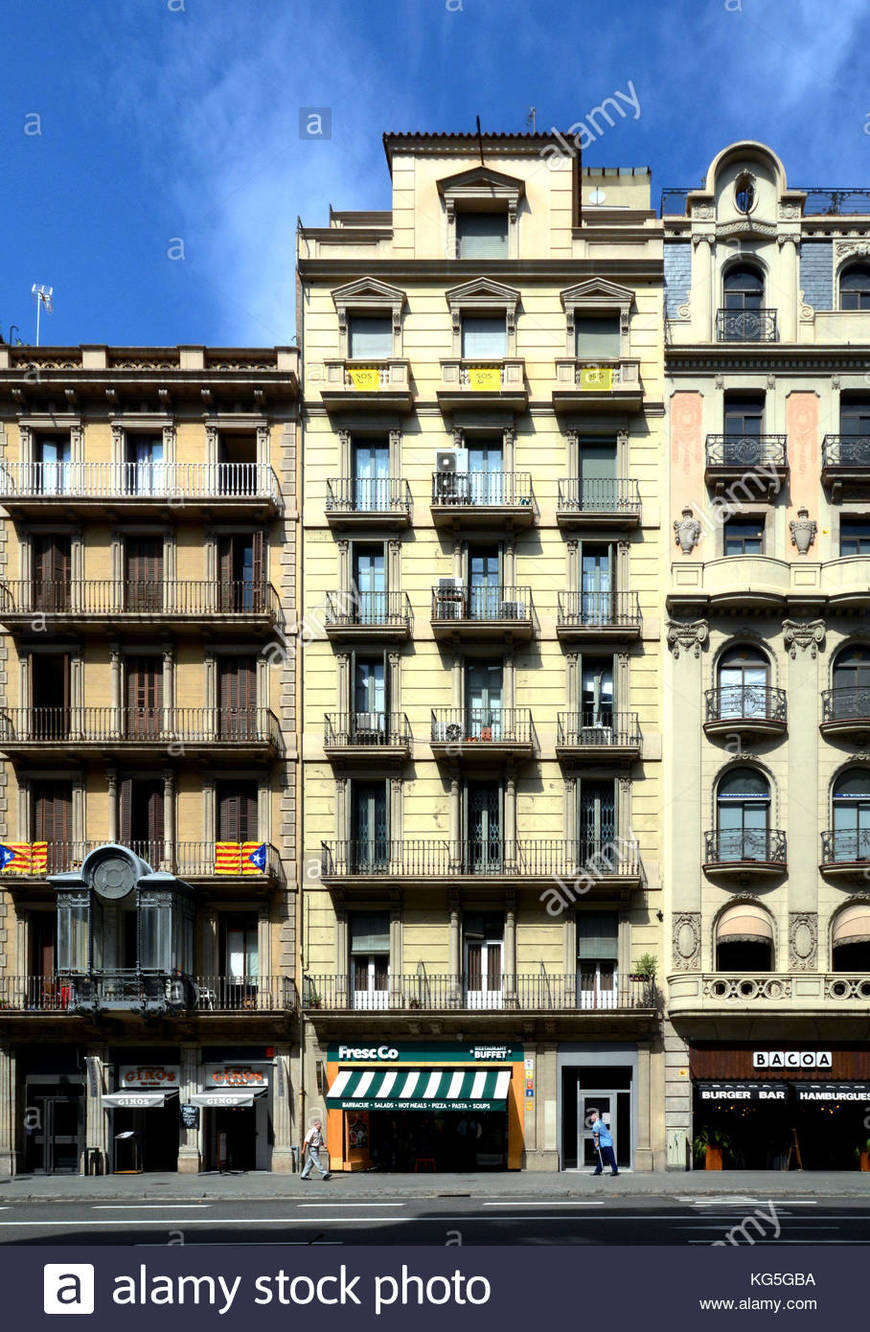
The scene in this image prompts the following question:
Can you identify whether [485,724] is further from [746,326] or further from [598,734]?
[746,326]

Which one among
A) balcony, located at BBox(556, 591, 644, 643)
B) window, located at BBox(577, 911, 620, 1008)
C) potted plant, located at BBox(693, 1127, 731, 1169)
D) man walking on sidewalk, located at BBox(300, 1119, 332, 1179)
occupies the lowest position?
potted plant, located at BBox(693, 1127, 731, 1169)

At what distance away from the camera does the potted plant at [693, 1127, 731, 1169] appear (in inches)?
1590

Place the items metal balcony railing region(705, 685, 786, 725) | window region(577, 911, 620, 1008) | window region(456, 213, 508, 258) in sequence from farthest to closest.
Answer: window region(456, 213, 508, 258) < metal balcony railing region(705, 685, 786, 725) < window region(577, 911, 620, 1008)

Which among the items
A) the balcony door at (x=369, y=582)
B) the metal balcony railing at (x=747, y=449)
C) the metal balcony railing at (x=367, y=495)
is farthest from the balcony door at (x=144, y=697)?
the metal balcony railing at (x=747, y=449)

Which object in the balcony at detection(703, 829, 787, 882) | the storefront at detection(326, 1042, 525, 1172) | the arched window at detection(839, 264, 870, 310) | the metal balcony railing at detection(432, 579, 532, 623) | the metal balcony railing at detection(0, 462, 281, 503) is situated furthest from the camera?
the arched window at detection(839, 264, 870, 310)

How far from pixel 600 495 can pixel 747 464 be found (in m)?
4.32

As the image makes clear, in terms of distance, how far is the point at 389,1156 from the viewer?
41.2 m

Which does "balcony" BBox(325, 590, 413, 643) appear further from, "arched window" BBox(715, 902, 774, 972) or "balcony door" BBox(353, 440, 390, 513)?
"arched window" BBox(715, 902, 774, 972)

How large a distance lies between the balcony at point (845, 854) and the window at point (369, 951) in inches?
489

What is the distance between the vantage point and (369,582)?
44.1 metres

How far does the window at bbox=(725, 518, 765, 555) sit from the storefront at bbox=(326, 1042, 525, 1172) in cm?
1567

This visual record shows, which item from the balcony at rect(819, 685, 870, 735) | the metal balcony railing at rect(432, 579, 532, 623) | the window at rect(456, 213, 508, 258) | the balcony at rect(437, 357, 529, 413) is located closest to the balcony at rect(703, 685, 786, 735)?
the balcony at rect(819, 685, 870, 735)

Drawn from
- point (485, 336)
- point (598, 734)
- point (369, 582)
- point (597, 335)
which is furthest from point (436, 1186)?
point (597, 335)

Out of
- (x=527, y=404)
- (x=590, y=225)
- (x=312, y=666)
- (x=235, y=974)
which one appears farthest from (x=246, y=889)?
(x=590, y=225)
